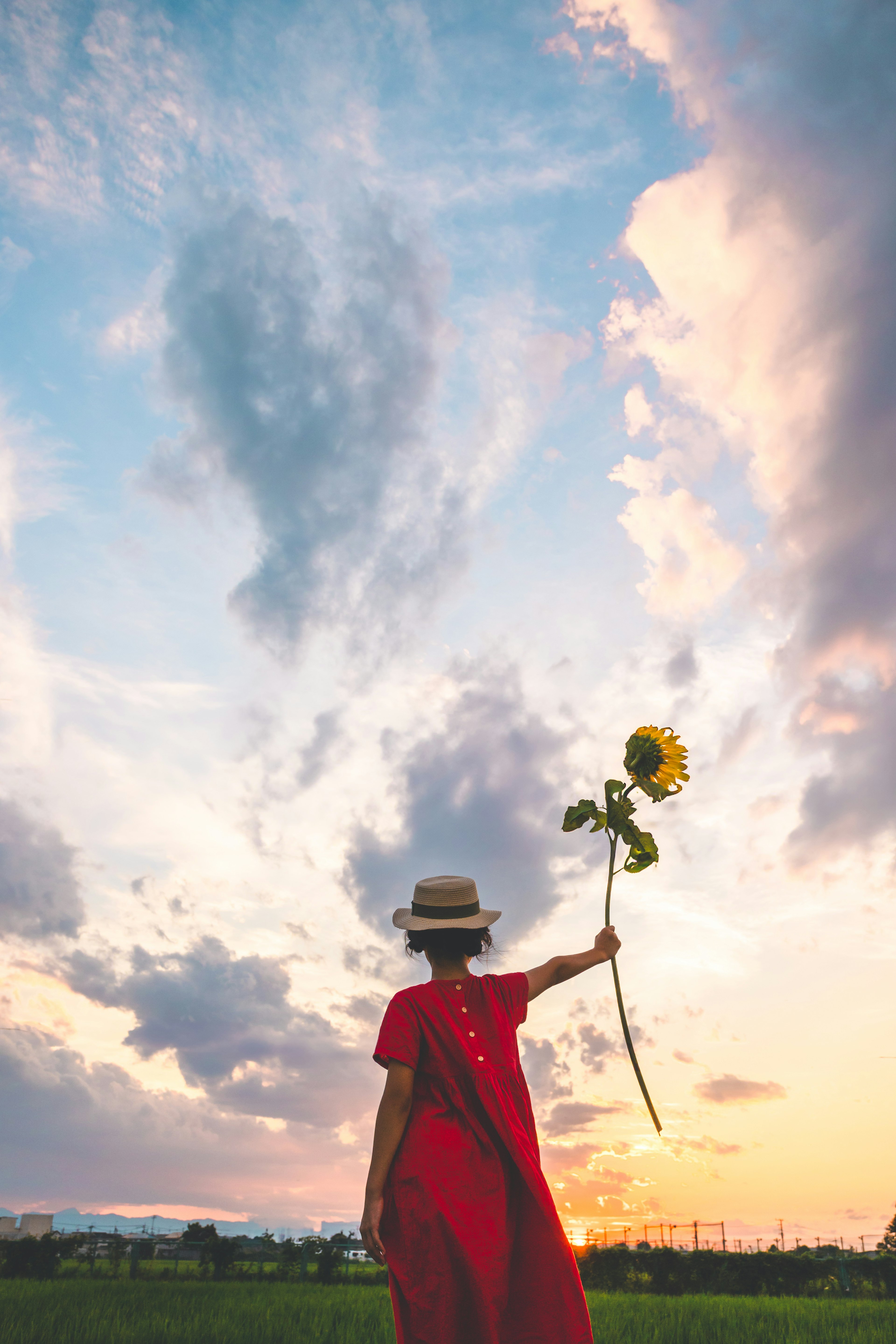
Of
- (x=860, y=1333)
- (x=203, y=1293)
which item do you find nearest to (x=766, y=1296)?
(x=860, y=1333)

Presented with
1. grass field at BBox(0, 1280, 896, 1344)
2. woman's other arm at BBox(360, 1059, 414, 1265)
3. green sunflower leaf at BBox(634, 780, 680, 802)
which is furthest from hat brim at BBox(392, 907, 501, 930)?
grass field at BBox(0, 1280, 896, 1344)

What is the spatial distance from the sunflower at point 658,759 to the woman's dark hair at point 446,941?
82cm

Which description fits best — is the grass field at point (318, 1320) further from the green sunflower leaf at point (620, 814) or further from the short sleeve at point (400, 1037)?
the green sunflower leaf at point (620, 814)

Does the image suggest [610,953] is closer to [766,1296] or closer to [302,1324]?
[302,1324]

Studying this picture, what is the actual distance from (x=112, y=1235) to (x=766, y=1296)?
466 inches

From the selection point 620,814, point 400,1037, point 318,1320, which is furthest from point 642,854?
point 318,1320

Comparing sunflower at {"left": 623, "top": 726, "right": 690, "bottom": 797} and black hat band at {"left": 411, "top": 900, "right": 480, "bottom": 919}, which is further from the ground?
sunflower at {"left": 623, "top": 726, "right": 690, "bottom": 797}

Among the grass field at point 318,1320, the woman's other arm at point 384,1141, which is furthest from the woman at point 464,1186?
the grass field at point 318,1320

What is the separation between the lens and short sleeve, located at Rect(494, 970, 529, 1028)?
2742 mm

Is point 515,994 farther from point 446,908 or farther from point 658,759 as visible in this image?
point 658,759

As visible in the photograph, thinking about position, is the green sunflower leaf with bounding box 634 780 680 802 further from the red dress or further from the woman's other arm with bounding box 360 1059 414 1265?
the woman's other arm with bounding box 360 1059 414 1265

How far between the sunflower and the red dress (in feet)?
3.27

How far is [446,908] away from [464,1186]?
832 mm

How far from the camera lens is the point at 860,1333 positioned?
568 cm
